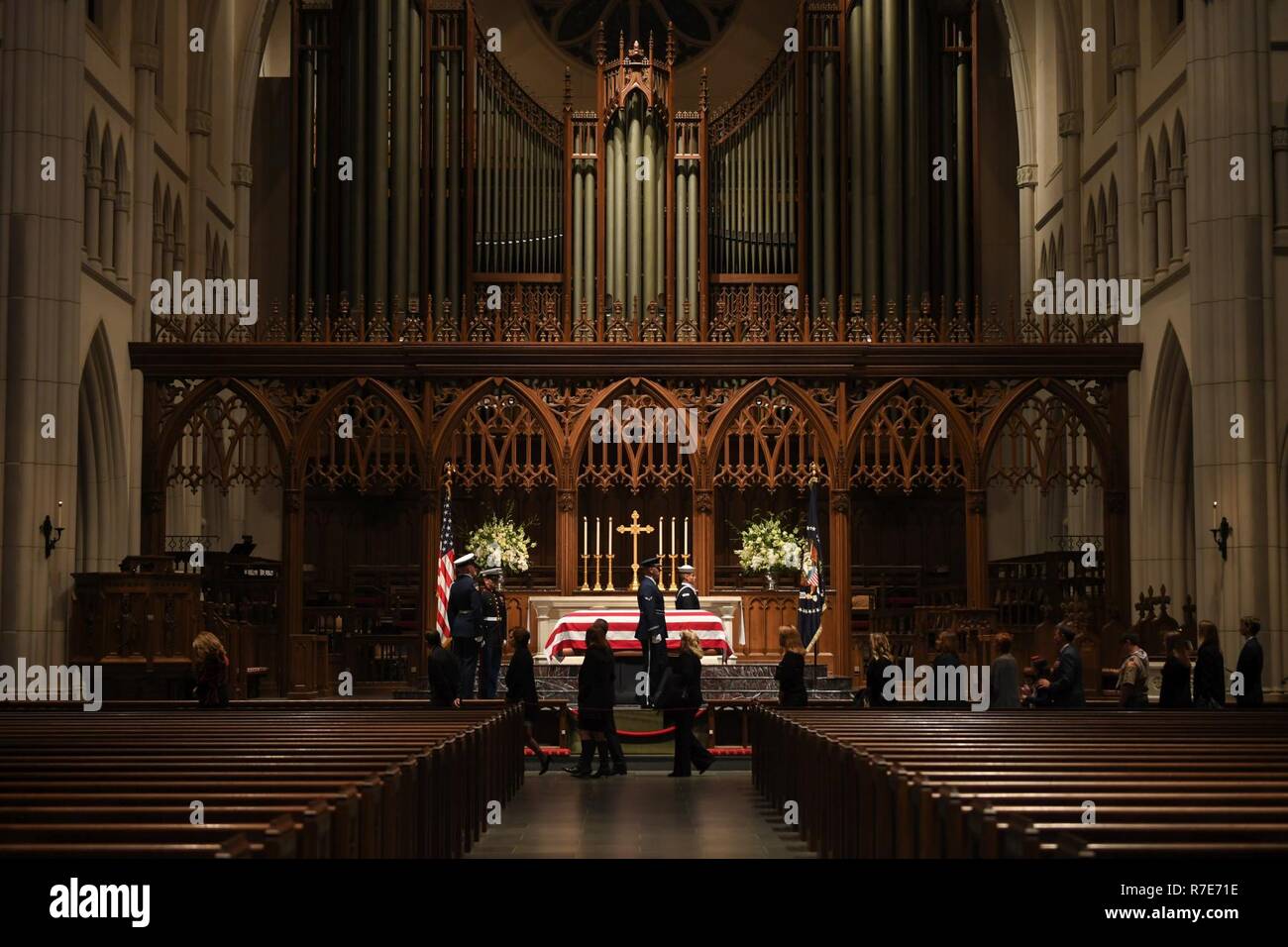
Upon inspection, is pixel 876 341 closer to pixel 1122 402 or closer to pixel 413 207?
pixel 1122 402

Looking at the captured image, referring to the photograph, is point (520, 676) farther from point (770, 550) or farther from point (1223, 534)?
point (1223, 534)

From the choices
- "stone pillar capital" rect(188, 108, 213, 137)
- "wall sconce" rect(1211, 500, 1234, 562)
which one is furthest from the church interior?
"wall sconce" rect(1211, 500, 1234, 562)

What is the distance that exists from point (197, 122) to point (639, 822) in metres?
16.7

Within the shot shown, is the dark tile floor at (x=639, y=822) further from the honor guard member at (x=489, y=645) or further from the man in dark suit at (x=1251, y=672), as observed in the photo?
the man in dark suit at (x=1251, y=672)

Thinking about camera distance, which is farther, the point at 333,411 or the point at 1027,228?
the point at 1027,228

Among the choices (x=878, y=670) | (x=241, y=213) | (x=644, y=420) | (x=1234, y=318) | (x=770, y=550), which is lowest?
(x=878, y=670)

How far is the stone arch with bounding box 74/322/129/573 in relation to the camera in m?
19.9

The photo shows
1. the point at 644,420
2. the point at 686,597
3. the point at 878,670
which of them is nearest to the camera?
the point at 878,670

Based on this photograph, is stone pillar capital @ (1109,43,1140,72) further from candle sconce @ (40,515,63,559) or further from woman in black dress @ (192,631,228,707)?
candle sconce @ (40,515,63,559)

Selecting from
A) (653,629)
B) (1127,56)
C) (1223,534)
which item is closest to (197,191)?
(653,629)

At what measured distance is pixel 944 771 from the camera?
7.34 meters

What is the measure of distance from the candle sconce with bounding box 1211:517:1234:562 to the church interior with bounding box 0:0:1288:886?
16 cm

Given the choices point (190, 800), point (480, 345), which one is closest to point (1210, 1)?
point (480, 345)

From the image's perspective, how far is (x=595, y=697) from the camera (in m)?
14.5
